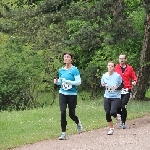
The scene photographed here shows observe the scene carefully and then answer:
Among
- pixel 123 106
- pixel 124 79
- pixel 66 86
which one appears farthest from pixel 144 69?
pixel 66 86

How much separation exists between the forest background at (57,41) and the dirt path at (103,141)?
7.24m

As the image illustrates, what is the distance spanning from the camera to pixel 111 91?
40.5 ft

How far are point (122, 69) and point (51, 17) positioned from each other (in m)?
8.42

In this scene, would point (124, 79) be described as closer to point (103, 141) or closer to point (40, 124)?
point (103, 141)

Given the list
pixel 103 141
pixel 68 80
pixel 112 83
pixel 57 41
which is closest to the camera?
pixel 103 141

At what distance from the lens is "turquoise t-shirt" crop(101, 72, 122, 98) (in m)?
12.3

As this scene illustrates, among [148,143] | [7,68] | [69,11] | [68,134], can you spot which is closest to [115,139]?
[148,143]

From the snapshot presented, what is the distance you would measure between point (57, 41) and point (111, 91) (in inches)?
449

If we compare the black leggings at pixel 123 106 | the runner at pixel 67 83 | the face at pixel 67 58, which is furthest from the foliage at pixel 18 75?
the face at pixel 67 58

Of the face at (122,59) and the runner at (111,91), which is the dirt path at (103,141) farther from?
the face at (122,59)

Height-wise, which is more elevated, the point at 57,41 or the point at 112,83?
the point at 57,41

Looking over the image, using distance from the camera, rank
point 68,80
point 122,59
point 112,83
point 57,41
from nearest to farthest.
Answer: point 68,80, point 112,83, point 122,59, point 57,41

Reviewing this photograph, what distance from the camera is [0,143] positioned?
12.1 m

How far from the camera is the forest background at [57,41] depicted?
65.8 feet
